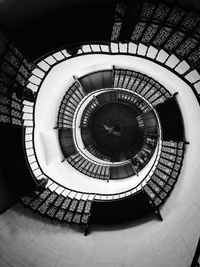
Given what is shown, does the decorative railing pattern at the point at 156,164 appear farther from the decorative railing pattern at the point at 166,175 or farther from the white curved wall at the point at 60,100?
the white curved wall at the point at 60,100

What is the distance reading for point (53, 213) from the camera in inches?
257

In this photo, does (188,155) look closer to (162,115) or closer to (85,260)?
(162,115)

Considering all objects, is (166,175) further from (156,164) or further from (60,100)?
(60,100)

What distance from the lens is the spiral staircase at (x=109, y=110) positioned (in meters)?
4.51

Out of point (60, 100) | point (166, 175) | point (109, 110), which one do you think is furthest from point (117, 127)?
point (166, 175)

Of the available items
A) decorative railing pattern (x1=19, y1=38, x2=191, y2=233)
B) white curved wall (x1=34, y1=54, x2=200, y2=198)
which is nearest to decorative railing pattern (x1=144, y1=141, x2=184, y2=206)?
decorative railing pattern (x1=19, y1=38, x2=191, y2=233)

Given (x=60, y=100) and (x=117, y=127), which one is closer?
(x=60, y=100)

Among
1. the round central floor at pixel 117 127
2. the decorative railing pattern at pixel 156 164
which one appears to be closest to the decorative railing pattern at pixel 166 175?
the decorative railing pattern at pixel 156 164

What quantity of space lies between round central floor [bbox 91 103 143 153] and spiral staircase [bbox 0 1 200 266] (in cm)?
6

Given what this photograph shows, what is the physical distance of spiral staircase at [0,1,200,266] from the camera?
14.8ft

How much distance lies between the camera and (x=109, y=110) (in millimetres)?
12375

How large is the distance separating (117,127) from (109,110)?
112 centimetres

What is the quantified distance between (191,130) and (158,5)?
11.7ft

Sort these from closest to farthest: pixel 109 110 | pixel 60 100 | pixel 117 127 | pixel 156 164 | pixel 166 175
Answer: pixel 166 175 < pixel 156 164 < pixel 60 100 < pixel 117 127 < pixel 109 110
